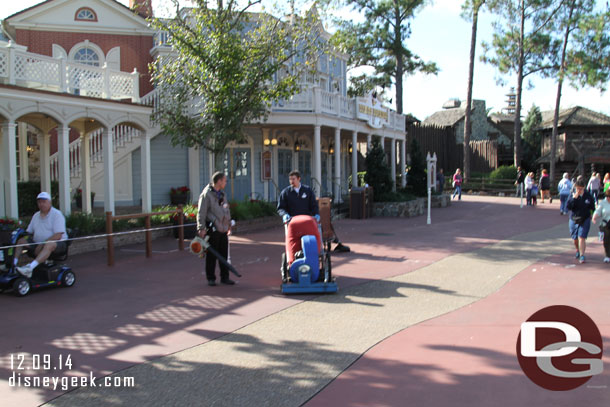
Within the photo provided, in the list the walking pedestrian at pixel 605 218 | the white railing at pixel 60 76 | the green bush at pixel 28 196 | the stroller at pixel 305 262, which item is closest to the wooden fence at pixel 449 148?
the green bush at pixel 28 196

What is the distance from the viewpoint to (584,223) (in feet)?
36.5

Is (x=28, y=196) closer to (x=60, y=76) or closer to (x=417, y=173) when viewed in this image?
(x=60, y=76)

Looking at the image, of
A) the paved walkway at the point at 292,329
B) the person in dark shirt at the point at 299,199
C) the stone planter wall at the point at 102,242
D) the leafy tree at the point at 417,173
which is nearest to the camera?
the paved walkway at the point at 292,329

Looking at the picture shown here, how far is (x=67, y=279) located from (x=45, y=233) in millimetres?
818

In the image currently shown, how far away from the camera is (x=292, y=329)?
6.57 metres

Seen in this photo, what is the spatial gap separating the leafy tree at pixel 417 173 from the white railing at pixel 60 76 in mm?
14773

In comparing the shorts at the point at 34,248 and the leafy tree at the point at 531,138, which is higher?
the leafy tree at the point at 531,138

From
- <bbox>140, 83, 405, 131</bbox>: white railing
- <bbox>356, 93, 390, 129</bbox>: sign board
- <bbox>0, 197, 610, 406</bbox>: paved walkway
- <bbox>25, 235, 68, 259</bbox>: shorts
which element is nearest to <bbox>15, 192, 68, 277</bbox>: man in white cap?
<bbox>25, 235, 68, 259</bbox>: shorts

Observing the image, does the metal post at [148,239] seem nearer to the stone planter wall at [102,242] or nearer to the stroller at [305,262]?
the stone planter wall at [102,242]

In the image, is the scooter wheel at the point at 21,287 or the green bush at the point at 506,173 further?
the green bush at the point at 506,173

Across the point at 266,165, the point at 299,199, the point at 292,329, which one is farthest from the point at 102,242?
the point at 266,165

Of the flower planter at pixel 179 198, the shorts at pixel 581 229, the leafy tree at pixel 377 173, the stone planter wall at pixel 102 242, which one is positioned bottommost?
the stone planter wall at pixel 102 242

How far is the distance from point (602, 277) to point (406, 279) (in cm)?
339

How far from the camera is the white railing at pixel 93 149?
1995cm
